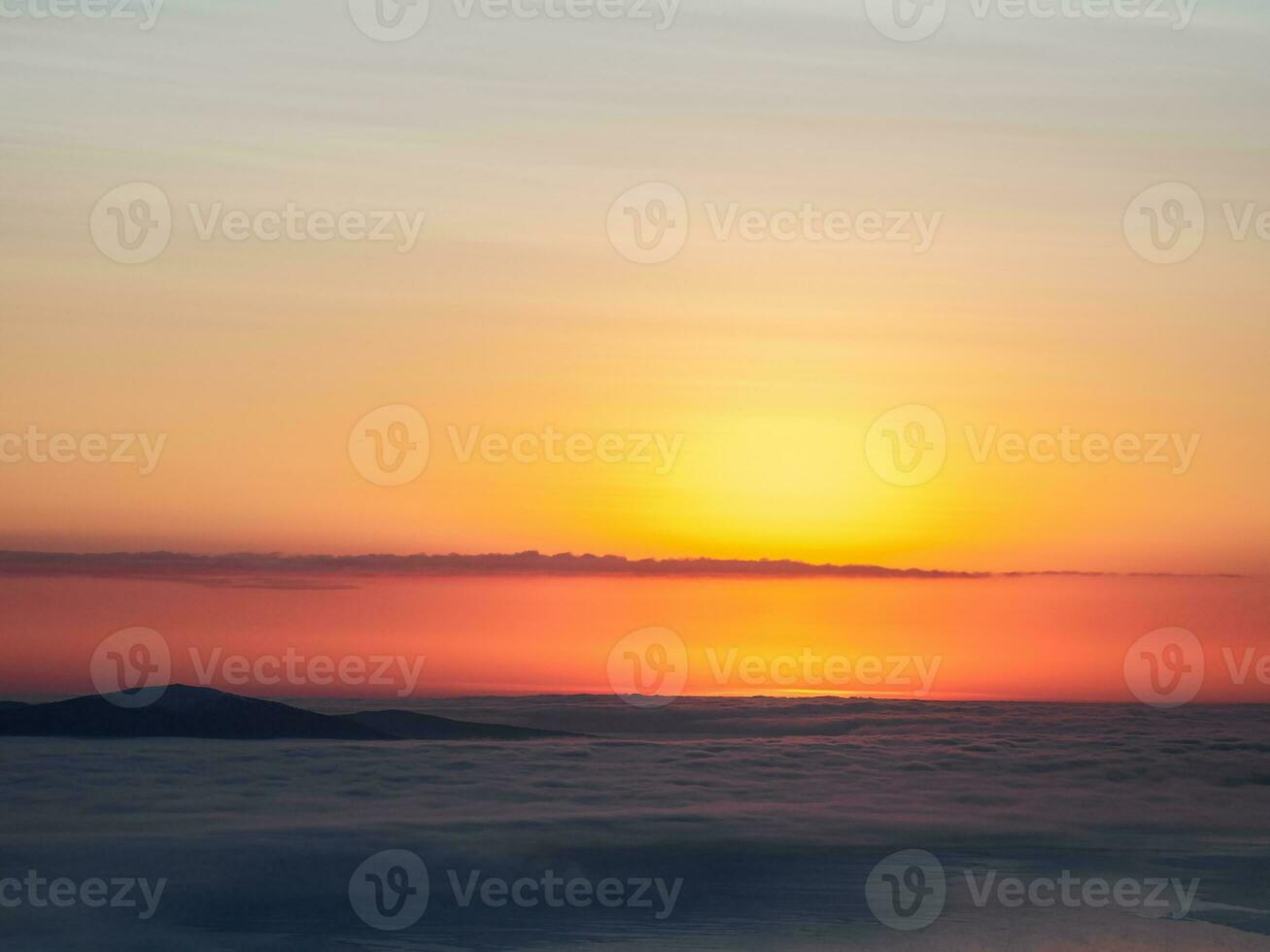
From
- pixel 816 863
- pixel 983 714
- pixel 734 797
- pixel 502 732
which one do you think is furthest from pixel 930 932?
pixel 983 714

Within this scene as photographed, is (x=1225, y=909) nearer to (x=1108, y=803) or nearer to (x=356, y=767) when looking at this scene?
(x=1108, y=803)

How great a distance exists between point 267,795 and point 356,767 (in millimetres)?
2682

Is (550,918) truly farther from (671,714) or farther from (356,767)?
(671,714)

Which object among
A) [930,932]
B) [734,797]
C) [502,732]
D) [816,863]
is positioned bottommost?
[930,932]

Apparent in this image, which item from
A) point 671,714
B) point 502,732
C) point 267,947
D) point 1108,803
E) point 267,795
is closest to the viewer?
point 267,947

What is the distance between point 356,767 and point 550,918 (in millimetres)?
8470

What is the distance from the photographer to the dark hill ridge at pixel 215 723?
25.1 metres

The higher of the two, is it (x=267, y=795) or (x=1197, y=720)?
(x=1197, y=720)

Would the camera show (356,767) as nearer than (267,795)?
No

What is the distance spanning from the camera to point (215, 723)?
25.4m

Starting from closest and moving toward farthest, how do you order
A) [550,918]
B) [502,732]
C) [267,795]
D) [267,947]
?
[267,947], [550,918], [267,795], [502,732]

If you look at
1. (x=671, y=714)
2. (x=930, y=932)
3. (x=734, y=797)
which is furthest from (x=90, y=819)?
(x=671, y=714)

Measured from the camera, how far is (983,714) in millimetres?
29734

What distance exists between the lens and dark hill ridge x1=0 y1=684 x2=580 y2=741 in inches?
990
